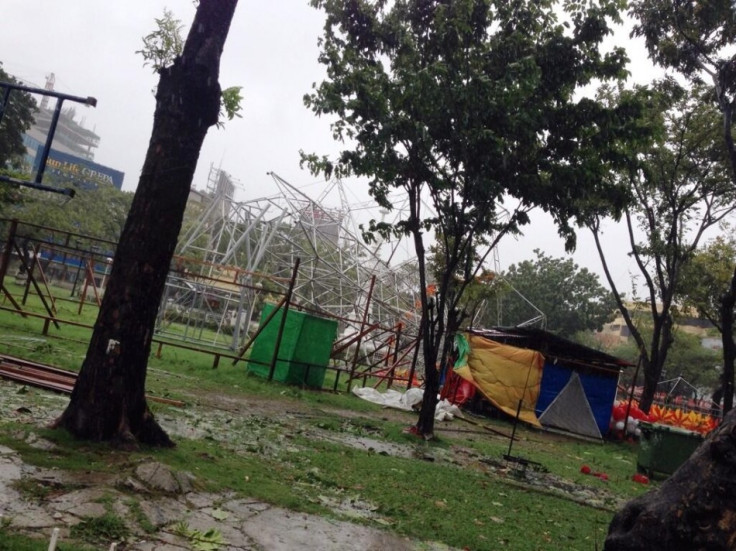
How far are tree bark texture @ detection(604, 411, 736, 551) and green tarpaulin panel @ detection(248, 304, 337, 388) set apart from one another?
1126 centimetres

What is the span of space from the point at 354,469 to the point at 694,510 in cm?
477

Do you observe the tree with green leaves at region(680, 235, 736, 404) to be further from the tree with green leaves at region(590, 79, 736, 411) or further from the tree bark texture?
the tree bark texture

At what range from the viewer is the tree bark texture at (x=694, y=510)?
8.09 ft

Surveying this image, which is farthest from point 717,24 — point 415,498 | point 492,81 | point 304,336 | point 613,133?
point 415,498

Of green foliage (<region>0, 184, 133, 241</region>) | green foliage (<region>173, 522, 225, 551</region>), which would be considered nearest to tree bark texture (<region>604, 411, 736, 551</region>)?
green foliage (<region>173, 522, 225, 551</region>)

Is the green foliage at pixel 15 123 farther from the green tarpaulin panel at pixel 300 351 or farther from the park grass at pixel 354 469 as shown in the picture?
the green tarpaulin panel at pixel 300 351

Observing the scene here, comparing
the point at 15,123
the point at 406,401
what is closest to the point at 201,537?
the point at 406,401

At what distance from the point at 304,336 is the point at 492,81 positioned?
7.05 metres

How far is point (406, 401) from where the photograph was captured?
48.2 ft

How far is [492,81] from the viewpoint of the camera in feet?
32.4

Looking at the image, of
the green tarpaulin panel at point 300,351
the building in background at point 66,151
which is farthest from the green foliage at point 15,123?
the green tarpaulin panel at point 300,351

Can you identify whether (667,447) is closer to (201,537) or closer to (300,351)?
(300,351)

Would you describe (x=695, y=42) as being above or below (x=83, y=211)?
above

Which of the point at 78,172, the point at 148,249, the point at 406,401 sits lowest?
the point at 406,401
